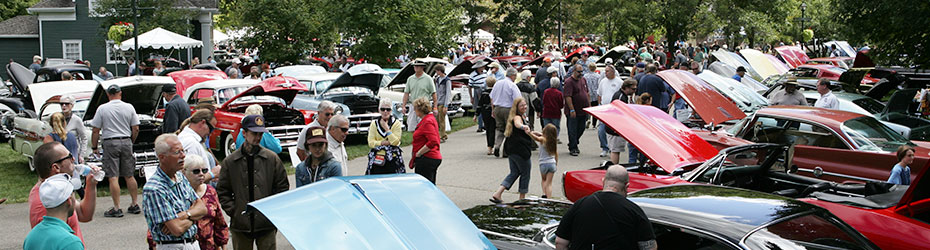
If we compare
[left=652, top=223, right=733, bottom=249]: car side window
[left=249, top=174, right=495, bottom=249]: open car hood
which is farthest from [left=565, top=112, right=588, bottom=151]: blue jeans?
[left=249, top=174, right=495, bottom=249]: open car hood

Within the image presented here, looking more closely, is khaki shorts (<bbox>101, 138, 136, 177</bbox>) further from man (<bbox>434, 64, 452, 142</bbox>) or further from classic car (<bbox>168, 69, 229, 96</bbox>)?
classic car (<bbox>168, 69, 229, 96</bbox>)

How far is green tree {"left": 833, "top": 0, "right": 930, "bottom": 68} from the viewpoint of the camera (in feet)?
43.2

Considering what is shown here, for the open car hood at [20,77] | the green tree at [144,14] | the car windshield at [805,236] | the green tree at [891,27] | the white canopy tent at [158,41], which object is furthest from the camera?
A: the green tree at [144,14]

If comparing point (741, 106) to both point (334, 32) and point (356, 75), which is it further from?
point (334, 32)

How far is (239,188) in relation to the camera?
6121mm

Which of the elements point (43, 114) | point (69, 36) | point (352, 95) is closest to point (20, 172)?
point (43, 114)

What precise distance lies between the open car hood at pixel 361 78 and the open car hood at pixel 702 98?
25.6 feet

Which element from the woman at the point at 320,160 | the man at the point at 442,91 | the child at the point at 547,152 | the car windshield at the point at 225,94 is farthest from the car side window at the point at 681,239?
the car windshield at the point at 225,94

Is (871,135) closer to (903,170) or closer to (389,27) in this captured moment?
(903,170)

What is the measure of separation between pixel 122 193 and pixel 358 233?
889cm

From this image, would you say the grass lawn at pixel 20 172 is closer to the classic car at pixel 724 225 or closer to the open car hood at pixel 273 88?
the open car hood at pixel 273 88

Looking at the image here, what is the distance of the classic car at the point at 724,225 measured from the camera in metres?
4.47

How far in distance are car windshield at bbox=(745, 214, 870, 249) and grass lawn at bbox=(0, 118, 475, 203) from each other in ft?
30.2

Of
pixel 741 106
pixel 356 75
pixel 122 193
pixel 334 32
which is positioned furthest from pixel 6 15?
pixel 741 106
